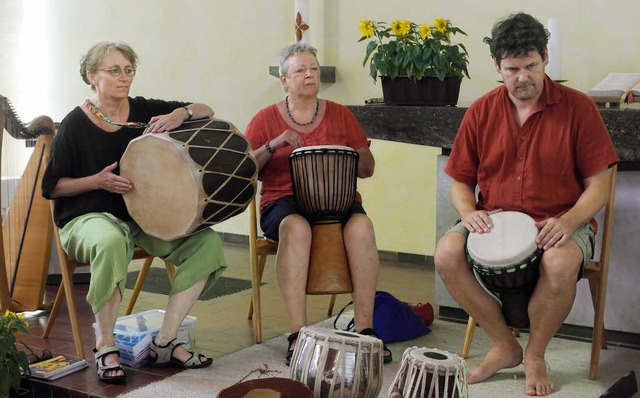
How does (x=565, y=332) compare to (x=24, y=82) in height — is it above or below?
below

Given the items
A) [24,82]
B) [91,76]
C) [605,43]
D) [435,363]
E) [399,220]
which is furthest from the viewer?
[24,82]

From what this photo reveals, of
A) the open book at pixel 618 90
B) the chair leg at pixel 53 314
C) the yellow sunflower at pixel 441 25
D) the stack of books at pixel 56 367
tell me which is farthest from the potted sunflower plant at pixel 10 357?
the open book at pixel 618 90

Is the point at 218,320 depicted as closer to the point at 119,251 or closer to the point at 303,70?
the point at 119,251

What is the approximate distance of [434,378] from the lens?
2221 millimetres

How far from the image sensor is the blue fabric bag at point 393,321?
358cm

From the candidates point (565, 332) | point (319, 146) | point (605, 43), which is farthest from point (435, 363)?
point (605, 43)

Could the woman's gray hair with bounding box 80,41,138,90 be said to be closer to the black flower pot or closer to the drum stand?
the drum stand

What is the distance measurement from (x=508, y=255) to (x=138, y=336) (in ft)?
4.58

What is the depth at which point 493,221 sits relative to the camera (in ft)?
9.65

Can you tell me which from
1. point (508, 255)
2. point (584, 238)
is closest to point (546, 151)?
point (584, 238)

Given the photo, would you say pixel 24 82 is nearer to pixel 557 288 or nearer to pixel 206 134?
pixel 206 134

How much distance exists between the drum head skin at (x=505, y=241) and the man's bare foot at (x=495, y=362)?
0.38m

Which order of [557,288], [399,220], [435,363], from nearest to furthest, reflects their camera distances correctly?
[435,363] → [557,288] → [399,220]

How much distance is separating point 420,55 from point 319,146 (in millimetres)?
758
